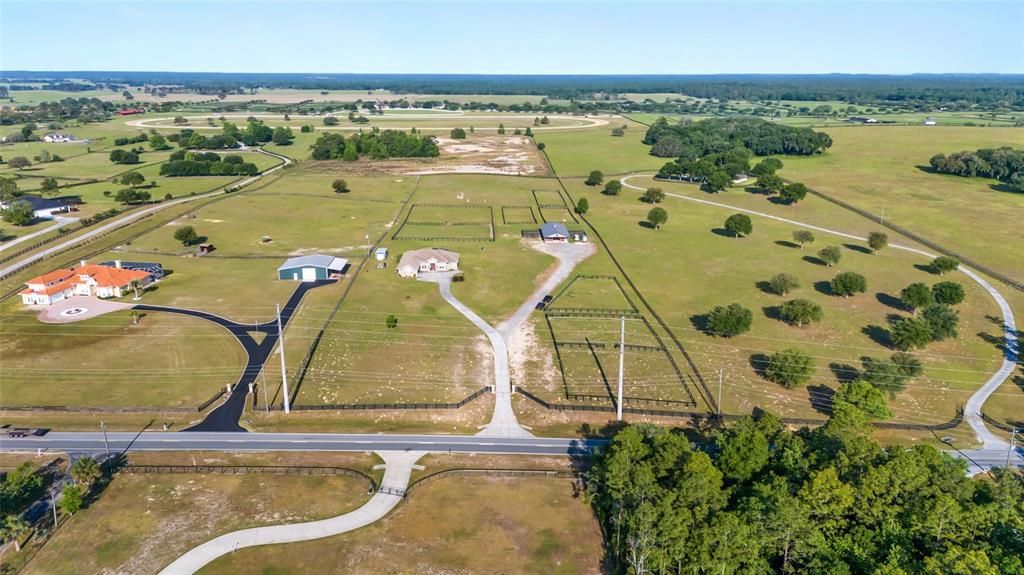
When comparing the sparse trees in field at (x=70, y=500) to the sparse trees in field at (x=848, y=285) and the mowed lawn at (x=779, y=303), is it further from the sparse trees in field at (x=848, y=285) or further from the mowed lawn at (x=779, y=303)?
the sparse trees in field at (x=848, y=285)

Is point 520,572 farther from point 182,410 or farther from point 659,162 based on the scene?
point 659,162

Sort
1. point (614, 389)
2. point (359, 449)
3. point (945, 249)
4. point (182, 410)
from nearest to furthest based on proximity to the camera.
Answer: point (359, 449) < point (182, 410) < point (614, 389) < point (945, 249)

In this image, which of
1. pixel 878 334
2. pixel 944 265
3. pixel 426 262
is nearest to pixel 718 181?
pixel 944 265

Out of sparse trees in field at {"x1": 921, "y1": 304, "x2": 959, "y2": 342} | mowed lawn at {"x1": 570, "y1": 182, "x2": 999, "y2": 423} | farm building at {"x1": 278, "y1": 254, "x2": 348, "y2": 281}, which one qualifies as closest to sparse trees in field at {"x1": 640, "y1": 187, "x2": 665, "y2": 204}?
mowed lawn at {"x1": 570, "y1": 182, "x2": 999, "y2": 423}

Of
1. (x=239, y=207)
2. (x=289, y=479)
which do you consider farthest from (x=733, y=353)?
(x=239, y=207)

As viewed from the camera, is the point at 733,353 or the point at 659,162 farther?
the point at 659,162
